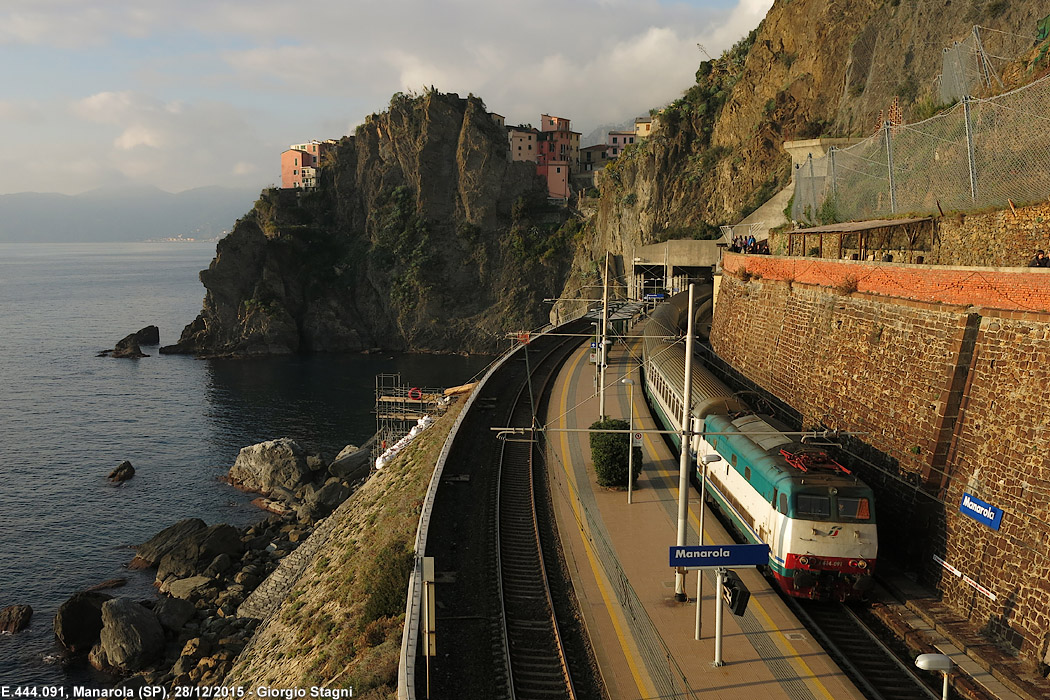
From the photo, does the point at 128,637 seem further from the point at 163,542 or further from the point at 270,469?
the point at 270,469

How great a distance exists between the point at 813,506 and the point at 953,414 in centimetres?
483

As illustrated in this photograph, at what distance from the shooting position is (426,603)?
1309cm

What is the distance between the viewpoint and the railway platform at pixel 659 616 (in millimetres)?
12930

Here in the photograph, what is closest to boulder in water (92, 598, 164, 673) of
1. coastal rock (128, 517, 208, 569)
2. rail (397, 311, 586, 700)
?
coastal rock (128, 517, 208, 569)

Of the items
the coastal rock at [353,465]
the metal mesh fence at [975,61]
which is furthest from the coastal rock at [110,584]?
the metal mesh fence at [975,61]

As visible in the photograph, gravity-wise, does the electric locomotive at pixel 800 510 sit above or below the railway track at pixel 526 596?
above

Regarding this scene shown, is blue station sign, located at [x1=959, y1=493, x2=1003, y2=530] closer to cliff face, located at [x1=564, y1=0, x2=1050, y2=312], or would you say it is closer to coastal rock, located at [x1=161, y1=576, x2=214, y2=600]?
cliff face, located at [x1=564, y1=0, x2=1050, y2=312]

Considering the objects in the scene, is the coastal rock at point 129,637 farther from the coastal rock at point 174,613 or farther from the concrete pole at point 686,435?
the concrete pole at point 686,435

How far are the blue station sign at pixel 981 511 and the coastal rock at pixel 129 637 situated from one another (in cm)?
2801

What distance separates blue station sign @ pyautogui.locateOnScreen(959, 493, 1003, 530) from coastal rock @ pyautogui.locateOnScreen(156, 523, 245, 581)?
32.5m

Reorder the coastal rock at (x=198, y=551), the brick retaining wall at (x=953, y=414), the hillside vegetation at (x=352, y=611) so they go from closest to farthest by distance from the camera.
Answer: the brick retaining wall at (x=953, y=414) → the hillside vegetation at (x=352, y=611) → the coastal rock at (x=198, y=551)

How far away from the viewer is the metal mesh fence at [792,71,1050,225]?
20.3 meters

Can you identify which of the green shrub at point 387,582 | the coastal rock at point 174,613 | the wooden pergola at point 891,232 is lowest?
the coastal rock at point 174,613

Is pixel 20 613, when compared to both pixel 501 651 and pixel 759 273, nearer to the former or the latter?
pixel 501 651
